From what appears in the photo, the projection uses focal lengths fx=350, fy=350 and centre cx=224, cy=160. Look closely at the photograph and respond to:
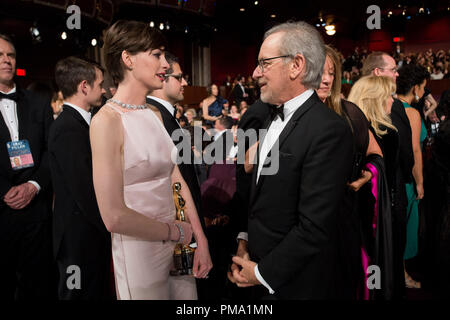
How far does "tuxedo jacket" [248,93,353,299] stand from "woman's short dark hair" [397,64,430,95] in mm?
2090

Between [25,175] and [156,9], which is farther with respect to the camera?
[156,9]

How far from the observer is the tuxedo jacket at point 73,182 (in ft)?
5.24

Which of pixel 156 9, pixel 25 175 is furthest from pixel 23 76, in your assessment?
pixel 25 175

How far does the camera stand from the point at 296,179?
114 cm

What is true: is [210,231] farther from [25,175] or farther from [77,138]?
[25,175]

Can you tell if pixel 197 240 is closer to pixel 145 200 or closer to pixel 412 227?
pixel 145 200

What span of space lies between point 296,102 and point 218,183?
112cm

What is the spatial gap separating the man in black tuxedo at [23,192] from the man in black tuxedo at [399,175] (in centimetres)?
229

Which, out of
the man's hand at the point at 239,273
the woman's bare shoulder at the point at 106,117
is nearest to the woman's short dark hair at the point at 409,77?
the man's hand at the point at 239,273

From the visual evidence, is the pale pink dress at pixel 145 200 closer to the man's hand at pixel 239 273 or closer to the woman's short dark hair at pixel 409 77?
the man's hand at pixel 239 273

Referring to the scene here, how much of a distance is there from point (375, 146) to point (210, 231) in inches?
43.9

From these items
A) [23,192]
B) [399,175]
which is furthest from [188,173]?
[399,175]
